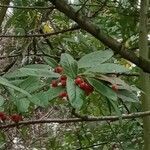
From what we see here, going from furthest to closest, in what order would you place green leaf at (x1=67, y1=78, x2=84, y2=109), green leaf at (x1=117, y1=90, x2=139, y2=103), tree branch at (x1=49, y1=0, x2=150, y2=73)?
tree branch at (x1=49, y1=0, x2=150, y2=73), green leaf at (x1=117, y1=90, x2=139, y2=103), green leaf at (x1=67, y1=78, x2=84, y2=109)

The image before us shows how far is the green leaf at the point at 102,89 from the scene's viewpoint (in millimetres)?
998

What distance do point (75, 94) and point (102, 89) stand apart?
0.21 ft

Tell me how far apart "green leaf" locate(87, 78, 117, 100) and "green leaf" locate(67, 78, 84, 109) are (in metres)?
0.03

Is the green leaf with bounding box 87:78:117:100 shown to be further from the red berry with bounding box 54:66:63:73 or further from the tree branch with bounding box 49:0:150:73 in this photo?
the tree branch with bounding box 49:0:150:73

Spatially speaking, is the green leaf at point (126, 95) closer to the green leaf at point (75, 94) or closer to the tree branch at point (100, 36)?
the green leaf at point (75, 94)

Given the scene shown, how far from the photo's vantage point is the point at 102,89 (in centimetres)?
100

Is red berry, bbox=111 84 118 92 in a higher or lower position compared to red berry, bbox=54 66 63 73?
lower

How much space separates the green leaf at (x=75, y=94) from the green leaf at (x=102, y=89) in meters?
0.03

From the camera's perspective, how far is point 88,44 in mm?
1922

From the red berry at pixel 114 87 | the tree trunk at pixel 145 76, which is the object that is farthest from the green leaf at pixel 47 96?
the tree trunk at pixel 145 76

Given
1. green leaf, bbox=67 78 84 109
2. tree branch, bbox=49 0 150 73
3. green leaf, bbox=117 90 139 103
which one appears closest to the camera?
green leaf, bbox=67 78 84 109

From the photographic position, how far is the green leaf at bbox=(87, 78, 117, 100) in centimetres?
100

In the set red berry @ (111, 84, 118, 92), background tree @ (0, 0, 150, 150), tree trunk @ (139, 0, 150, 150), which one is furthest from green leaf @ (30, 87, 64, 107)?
tree trunk @ (139, 0, 150, 150)

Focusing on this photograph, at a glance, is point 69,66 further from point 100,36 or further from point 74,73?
point 100,36
